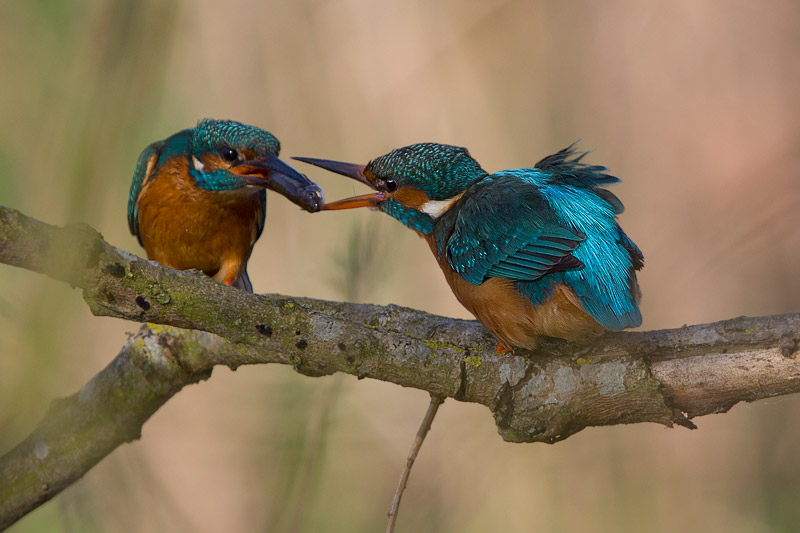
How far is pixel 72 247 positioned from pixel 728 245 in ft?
12.8

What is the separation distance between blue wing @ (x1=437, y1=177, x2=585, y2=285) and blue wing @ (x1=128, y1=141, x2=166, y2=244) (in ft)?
5.45

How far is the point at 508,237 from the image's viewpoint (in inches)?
97.6

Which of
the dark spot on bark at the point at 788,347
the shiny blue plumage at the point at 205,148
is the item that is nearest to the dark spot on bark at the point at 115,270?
the shiny blue plumage at the point at 205,148

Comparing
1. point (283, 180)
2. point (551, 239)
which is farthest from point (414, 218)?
point (551, 239)

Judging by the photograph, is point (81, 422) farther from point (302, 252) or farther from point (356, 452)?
point (302, 252)

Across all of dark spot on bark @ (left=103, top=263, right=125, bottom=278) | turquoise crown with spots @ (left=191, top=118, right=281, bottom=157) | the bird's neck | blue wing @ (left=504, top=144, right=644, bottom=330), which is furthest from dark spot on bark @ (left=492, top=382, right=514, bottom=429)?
turquoise crown with spots @ (left=191, top=118, right=281, bottom=157)

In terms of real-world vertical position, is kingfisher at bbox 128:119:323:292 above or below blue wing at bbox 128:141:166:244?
below

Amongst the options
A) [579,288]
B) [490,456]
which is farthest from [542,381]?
[490,456]

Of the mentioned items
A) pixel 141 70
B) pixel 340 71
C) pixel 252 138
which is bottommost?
pixel 141 70

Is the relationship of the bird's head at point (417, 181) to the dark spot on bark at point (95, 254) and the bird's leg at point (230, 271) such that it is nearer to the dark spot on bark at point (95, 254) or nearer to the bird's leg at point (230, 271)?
the bird's leg at point (230, 271)

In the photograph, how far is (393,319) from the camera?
8.07ft

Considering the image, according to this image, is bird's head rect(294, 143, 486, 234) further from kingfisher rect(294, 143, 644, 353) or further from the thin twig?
the thin twig

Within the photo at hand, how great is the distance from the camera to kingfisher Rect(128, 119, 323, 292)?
308 centimetres

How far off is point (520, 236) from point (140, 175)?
2.09 meters
